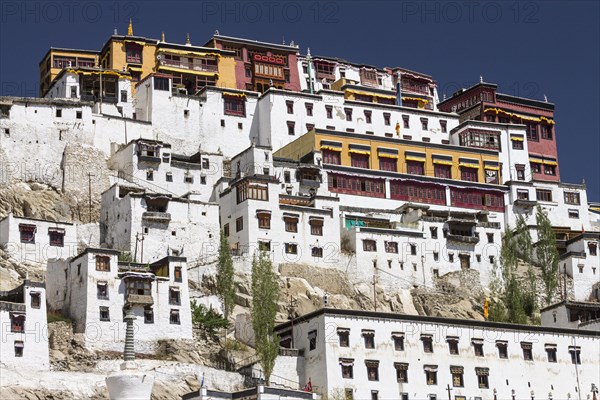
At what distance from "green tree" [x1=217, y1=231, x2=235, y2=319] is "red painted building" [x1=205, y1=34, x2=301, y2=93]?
28.4 metres

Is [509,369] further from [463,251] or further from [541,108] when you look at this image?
[541,108]

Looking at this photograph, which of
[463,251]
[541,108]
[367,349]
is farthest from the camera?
[541,108]

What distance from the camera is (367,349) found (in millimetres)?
72062

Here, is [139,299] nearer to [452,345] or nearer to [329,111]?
[452,345]

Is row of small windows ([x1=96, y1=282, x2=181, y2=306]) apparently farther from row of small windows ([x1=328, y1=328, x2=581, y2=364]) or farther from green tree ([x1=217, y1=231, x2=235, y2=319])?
row of small windows ([x1=328, y1=328, x2=581, y2=364])

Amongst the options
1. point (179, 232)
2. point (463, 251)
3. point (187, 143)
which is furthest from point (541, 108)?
point (179, 232)

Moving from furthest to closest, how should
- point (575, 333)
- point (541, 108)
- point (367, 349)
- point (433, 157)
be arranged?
point (541, 108)
point (433, 157)
point (575, 333)
point (367, 349)

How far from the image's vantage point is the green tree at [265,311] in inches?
2717

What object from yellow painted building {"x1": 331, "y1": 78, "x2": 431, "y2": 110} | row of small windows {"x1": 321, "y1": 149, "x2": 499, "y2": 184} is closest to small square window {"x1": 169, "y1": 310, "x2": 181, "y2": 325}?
row of small windows {"x1": 321, "y1": 149, "x2": 499, "y2": 184}

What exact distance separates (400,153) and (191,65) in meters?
18.3

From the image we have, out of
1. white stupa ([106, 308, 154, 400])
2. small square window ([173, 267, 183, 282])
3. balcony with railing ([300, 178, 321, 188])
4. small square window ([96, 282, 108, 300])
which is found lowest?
white stupa ([106, 308, 154, 400])

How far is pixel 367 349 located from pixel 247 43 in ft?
141

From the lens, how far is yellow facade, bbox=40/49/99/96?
4136 inches

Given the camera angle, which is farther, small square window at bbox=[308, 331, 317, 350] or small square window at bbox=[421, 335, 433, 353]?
small square window at bbox=[421, 335, 433, 353]
